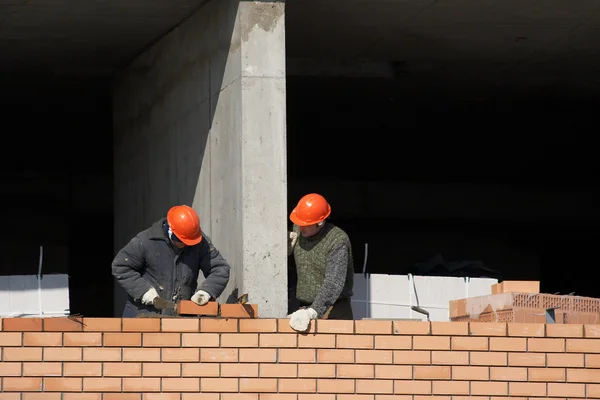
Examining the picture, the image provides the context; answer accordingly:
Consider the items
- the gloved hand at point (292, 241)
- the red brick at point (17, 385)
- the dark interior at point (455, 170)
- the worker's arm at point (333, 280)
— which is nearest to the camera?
the red brick at point (17, 385)

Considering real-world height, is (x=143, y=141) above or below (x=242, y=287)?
above

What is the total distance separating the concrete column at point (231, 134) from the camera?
8344mm

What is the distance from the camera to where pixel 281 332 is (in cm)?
757

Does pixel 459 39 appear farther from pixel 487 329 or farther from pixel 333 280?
pixel 487 329

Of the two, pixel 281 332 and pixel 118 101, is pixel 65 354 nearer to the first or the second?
pixel 281 332

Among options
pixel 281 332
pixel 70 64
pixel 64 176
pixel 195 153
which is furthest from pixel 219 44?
pixel 64 176

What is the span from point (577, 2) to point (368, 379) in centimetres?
396

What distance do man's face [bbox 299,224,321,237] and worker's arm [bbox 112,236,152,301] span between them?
3.69 ft

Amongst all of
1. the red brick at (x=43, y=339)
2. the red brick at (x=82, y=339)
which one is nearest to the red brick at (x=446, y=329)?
the red brick at (x=82, y=339)

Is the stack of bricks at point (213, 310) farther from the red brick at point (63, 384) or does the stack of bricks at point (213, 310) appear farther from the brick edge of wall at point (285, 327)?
the red brick at point (63, 384)

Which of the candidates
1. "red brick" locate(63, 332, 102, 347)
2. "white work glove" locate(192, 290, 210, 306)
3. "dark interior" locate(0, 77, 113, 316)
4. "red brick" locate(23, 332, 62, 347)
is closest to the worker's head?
"white work glove" locate(192, 290, 210, 306)

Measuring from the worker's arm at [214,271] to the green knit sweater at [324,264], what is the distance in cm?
54

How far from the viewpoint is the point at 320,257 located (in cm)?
833

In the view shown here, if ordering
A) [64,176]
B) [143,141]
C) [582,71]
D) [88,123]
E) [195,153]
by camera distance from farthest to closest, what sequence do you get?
[64,176] → [88,123] → [582,71] → [143,141] → [195,153]
